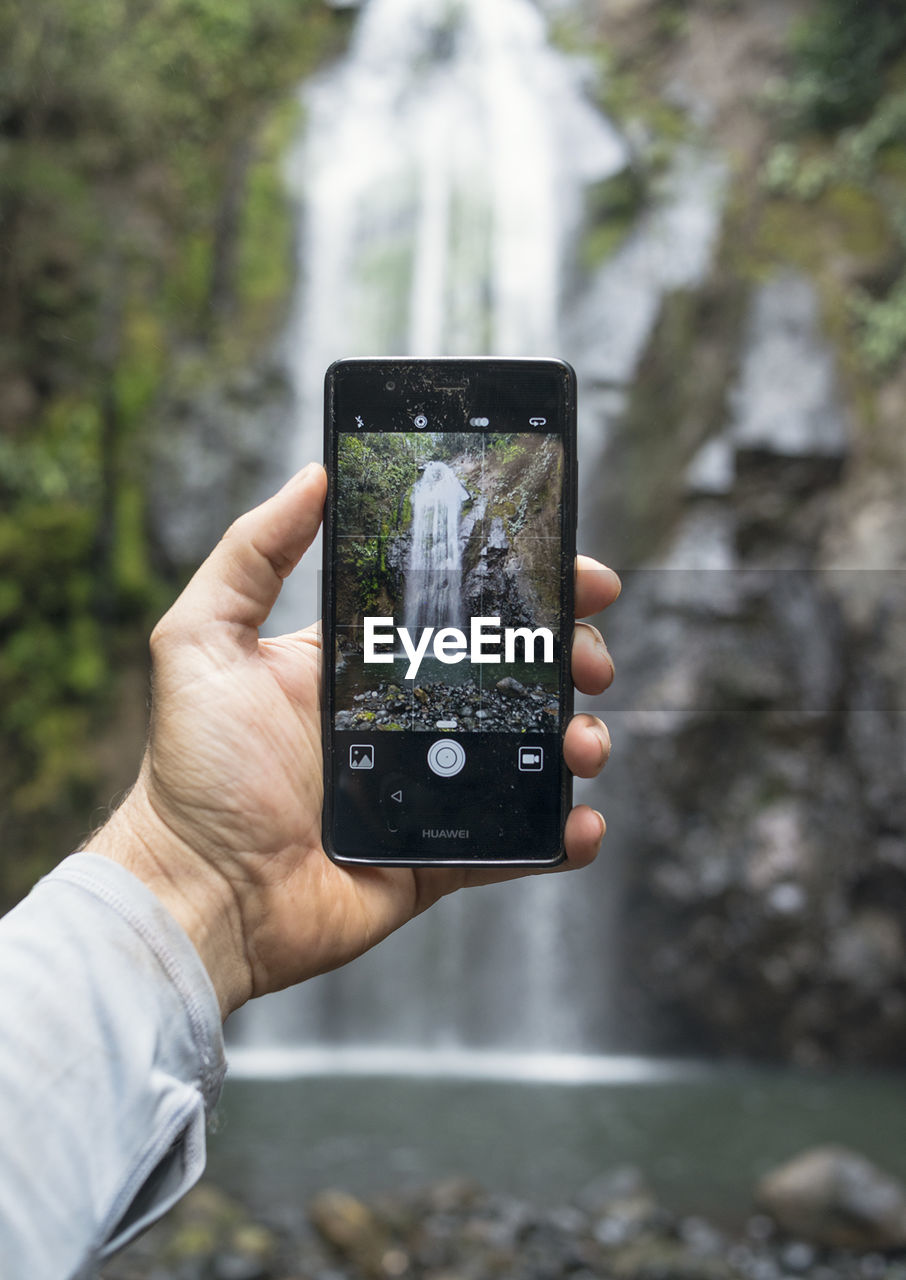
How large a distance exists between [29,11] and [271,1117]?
3821mm

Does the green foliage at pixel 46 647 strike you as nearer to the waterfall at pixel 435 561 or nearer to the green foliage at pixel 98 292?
the green foliage at pixel 98 292

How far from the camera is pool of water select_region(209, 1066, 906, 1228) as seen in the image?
278 centimetres

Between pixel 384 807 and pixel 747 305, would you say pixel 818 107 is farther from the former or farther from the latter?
pixel 384 807

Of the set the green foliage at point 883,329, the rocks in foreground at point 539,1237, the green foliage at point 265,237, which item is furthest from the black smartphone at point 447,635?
the green foliage at point 265,237

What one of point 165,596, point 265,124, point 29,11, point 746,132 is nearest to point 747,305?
point 746,132

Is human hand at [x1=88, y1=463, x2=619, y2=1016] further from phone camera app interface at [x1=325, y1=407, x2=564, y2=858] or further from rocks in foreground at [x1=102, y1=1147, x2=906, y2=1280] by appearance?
rocks in foreground at [x1=102, y1=1147, x2=906, y2=1280]

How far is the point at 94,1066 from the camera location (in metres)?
0.61

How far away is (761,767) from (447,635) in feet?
10.8

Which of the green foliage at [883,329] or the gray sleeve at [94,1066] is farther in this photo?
the green foliage at [883,329]

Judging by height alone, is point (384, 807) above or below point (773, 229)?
below

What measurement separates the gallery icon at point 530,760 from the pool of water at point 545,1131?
85.5 inches

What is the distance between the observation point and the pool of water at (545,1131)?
9.11ft

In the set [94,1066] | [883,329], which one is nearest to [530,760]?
[94,1066]

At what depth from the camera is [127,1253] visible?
95.4 inches
